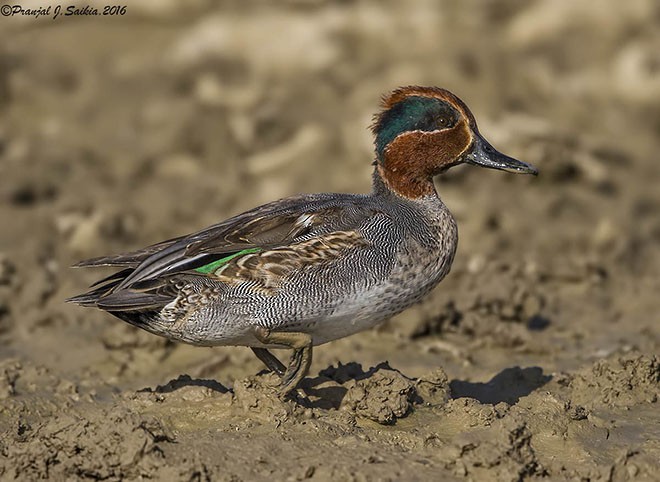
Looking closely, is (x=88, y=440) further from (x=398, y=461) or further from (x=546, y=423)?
(x=546, y=423)

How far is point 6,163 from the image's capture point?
10422 mm

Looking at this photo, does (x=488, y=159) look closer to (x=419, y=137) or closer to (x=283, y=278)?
(x=419, y=137)

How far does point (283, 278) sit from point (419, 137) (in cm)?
127

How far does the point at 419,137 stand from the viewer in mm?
6547

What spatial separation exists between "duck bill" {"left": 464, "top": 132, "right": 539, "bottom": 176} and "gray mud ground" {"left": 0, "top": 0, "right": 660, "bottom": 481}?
1.18m

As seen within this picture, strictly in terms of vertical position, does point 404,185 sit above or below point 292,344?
above

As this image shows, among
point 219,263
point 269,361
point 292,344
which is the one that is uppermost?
point 219,263

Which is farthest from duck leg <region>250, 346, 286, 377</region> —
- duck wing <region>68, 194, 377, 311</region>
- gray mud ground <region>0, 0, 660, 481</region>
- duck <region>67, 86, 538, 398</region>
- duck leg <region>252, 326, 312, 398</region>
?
duck wing <region>68, 194, 377, 311</region>

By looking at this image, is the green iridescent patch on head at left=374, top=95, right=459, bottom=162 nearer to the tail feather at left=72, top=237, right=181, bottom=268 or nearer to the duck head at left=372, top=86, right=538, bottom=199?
the duck head at left=372, top=86, right=538, bottom=199

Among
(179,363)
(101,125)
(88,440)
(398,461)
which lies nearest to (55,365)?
(179,363)

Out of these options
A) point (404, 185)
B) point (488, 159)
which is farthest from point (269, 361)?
point (488, 159)

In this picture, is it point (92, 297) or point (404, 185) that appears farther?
point (404, 185)

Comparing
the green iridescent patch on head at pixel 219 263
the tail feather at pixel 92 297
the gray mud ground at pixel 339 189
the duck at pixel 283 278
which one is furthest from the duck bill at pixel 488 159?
the tail feather at pixel 92 297

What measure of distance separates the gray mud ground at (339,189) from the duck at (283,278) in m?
0.29
